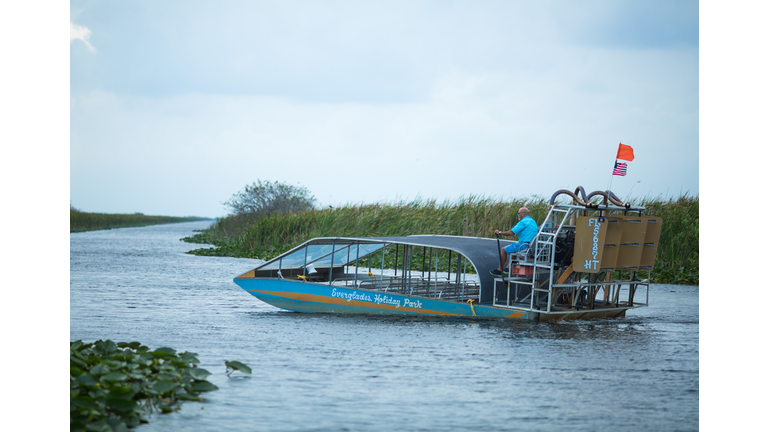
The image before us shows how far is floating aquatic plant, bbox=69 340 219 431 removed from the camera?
5934 mm

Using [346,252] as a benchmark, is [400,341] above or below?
below

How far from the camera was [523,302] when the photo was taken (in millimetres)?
12180

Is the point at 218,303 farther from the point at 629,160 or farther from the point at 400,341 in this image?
the point at 629,160

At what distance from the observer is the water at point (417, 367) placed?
20.8 ft

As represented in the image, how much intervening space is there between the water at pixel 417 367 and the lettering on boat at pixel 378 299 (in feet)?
1.01

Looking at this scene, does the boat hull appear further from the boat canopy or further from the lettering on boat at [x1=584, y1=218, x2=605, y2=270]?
the lettering on boat at [x1=584, y1=218, x2=605, y2=270]

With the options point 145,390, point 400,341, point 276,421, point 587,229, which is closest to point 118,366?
point 145,390

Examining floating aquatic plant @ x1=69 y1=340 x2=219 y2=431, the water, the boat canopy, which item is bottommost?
the water

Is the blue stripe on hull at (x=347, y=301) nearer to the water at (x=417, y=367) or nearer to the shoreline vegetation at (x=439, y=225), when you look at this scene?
the water at (x=417, y=367)

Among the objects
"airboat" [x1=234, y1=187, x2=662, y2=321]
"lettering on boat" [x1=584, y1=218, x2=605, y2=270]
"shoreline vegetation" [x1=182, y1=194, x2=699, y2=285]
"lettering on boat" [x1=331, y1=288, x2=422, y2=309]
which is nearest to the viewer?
"lettering on boat" [x1=584, y1=218, x2=605, y2=270]

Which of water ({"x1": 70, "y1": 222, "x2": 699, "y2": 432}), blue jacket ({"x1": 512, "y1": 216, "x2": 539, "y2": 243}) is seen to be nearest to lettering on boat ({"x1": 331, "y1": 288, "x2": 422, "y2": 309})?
water ({"x1": 70, "y1": 222, "x2": 699, "y2": 432})

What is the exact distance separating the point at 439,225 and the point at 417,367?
16.7 meters

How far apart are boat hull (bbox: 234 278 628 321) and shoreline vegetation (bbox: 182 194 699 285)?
9.50 m

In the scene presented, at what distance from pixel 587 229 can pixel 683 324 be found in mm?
3063
